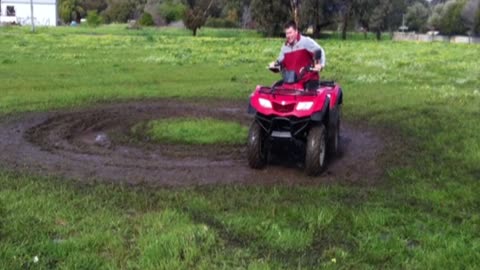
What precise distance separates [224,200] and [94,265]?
189 cm

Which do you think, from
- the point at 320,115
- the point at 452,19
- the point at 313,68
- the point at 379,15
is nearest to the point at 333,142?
the point at 313,68

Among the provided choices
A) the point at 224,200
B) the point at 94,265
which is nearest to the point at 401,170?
the point at 224,200

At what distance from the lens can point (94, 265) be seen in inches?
171

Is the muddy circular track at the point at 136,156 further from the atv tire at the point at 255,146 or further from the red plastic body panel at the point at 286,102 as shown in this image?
the red plastic body panel at the point at 286,102

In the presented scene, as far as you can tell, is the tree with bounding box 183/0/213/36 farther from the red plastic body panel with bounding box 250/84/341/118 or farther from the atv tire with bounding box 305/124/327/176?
the atv tire with bounding box 305/124/327/176

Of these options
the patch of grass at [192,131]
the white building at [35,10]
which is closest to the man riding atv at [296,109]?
the patch of grass at [192,131]

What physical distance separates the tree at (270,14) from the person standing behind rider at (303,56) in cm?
5018

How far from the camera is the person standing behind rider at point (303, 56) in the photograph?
25.8 feet

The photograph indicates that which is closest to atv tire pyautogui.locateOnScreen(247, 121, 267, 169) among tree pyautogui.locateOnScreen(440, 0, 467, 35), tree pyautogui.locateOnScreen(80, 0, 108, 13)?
tree pyautogui.locateOnScreen(440, 0, 467, 35)

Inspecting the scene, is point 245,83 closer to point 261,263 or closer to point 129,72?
point 129,72

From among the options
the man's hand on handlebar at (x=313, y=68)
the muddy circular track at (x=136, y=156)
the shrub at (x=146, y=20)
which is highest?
the man's hand on handlebar at (x=313, y=68)

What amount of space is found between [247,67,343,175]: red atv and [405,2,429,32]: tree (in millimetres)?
89443

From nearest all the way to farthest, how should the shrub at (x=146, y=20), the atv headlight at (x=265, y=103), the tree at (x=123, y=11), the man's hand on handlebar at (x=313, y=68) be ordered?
the atv headlight at (x=265, y=103)
the man's hand on handlebar at (x=313, y=68)
the shrub at (x=146, y=20)
the tree at (x=123, y=11)

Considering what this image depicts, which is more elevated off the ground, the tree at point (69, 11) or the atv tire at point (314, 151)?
the atv tire at point (314, 151)
